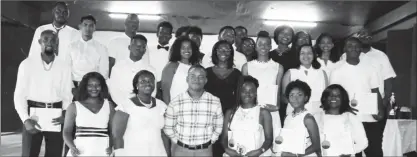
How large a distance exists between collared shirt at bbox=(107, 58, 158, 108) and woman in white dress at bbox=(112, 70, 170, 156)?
620mm

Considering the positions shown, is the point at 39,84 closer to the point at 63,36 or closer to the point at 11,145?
the point at 63,36

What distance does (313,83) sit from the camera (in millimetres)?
4121

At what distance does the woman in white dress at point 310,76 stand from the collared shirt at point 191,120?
2.73ft

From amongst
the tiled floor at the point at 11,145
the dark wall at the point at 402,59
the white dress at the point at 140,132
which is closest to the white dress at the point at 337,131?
the white dress at the point at 140,132

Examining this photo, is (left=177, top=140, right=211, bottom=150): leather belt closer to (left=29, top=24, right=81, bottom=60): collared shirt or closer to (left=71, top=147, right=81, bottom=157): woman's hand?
(left=71, top=147, right=81, bottom=157): woman's hand

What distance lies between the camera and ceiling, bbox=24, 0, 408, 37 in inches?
326

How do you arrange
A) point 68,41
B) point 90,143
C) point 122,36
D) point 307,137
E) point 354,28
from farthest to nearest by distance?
point 354,28 < point 122,36 < point 68,41 < point 307,137 < point 90,143

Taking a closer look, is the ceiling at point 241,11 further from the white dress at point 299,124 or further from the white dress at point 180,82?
the white dress at point 299,124

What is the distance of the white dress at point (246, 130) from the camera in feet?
12.2

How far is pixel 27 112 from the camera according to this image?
3.80 m

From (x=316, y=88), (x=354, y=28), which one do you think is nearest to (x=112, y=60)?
(x=316, y=88)

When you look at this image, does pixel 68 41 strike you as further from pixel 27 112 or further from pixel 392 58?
pixel 392 58

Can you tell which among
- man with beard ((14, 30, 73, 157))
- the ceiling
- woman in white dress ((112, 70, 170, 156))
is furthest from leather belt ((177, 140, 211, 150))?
the ceiling

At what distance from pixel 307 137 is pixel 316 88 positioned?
1.89ft
